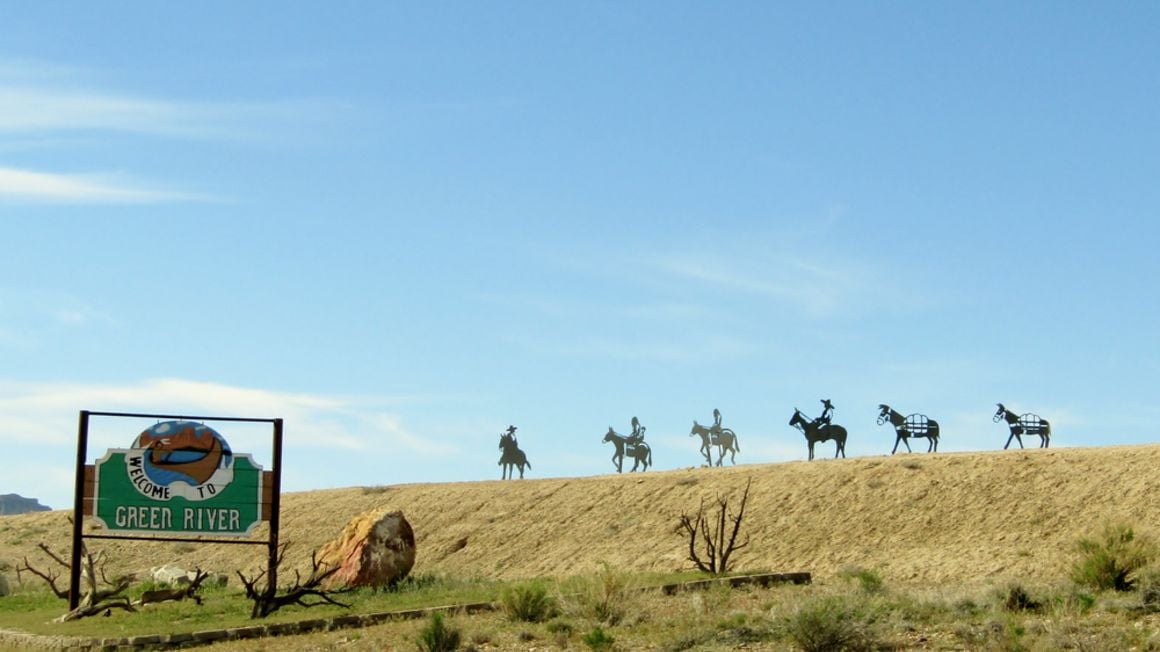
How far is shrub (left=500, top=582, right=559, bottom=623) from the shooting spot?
79.2 ft

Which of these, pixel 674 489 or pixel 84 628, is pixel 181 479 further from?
pixel 674 489

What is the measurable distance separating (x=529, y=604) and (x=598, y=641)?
162 inches

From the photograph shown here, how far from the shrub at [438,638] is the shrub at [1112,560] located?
448 inches

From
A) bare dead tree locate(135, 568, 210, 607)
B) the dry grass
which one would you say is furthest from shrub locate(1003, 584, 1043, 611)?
bare dead tree locate(135, 568, 210, 607)

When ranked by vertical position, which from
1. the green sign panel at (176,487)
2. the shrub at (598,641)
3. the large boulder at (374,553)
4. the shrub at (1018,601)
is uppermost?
the green sign panel at (176,487)

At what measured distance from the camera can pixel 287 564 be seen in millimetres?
46594

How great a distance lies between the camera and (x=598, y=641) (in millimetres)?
20234

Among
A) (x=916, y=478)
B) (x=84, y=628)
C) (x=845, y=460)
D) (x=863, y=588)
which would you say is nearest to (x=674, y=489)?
(x=845, y=460)

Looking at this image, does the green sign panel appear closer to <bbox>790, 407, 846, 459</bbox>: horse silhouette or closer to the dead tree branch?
the dead tree branch

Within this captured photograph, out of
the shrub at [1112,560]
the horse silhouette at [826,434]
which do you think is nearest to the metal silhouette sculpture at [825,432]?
the horse silhouette at [826,434]

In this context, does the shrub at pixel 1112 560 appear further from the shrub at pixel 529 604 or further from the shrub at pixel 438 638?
the shrub at pixel 438 638

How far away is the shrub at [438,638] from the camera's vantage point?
21183mm

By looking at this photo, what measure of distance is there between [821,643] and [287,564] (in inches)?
1186

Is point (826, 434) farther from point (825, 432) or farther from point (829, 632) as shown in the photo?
point (829, 632)
